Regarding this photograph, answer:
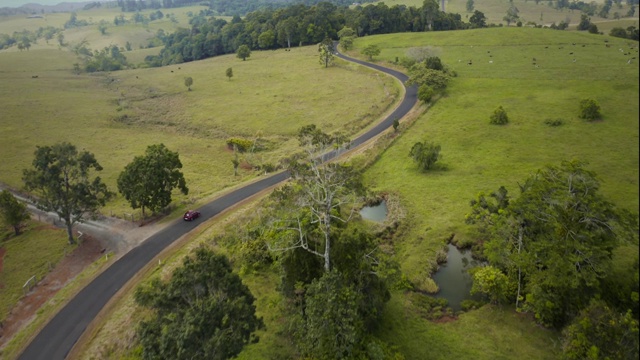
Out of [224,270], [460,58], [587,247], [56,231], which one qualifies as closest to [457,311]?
[587,247]

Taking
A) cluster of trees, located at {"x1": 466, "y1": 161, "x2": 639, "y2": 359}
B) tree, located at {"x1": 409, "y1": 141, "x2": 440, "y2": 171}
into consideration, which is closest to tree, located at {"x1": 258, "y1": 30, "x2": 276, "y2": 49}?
tree, located at {"x1": 409, "y1": 141, "x2": 440, "y2": 171}

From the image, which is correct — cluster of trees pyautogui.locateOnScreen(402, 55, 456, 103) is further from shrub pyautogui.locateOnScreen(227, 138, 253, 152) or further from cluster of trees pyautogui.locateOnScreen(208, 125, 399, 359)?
cluster of trees pyautogui.locateOnScreen(208, 125, 399, 359)

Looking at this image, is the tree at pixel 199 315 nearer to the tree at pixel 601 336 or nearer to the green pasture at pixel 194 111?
the tree at pixel 601 336

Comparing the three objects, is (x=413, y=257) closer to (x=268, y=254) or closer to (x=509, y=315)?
(x=509, y=315)

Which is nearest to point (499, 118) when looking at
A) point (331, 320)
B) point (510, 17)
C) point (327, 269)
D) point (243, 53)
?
point (327, 269)

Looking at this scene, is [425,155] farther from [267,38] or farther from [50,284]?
[267,38]
